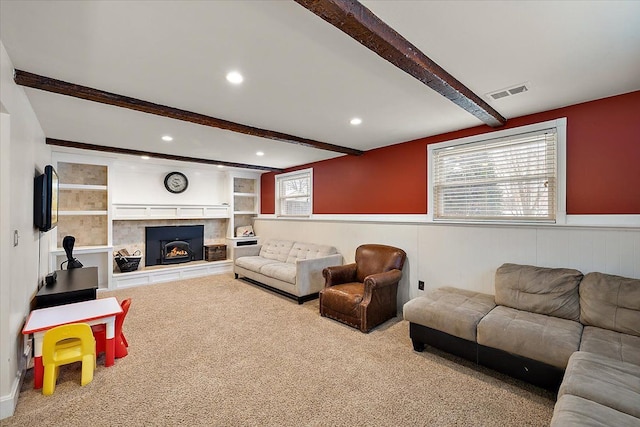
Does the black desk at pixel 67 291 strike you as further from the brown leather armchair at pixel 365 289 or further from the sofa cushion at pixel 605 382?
the sofa cushion at pixel 605 382

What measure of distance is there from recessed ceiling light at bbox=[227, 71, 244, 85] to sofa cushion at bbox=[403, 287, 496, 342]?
2.55m

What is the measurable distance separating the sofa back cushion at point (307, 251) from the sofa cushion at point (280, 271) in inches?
15.0

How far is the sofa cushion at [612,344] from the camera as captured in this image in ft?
6.10

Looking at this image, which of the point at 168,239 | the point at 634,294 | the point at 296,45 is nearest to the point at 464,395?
the point at 634,294

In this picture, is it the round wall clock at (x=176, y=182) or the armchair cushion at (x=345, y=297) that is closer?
the armchair cushion at (x=345, y=297)

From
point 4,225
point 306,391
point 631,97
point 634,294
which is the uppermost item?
Answer: point 631,97

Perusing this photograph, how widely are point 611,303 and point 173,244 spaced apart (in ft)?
21.9

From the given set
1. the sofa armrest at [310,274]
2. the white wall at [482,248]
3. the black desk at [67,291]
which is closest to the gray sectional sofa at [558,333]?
the white wall at [482,248]

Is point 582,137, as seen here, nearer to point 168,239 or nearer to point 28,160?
point 28,160

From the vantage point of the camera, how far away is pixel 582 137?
2.74 meters

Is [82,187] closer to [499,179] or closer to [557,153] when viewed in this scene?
[499,179]

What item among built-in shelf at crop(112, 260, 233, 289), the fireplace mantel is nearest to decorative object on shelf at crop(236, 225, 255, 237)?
the fireplace mantel

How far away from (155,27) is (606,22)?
2.50 m

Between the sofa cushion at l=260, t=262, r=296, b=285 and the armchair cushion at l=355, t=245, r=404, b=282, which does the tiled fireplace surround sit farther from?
the armchair cushion at l=355, t=245, r=404, b=282
